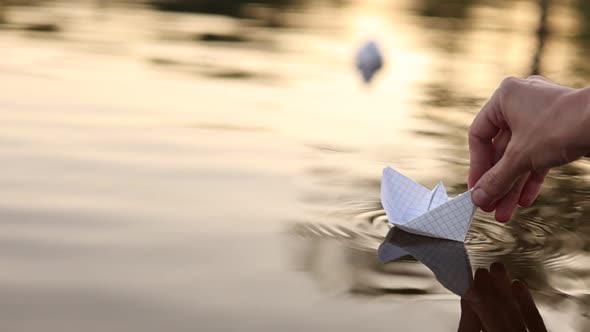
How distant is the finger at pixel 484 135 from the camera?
2701 millimetres

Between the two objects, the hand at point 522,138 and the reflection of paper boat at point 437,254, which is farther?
the reflection of paper boat at point 437,254

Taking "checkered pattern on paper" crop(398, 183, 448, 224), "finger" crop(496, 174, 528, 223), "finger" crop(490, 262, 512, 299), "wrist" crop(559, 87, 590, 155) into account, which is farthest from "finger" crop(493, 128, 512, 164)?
"checkered pattern on paper" crop(398, 183, 448, 224)

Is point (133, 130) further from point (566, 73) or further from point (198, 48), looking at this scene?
point (566, 73)

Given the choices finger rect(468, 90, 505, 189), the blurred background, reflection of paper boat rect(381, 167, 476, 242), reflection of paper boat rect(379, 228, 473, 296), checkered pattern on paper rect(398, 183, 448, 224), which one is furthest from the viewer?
checkered pattern on paper rect(398, 183, 448, 224)

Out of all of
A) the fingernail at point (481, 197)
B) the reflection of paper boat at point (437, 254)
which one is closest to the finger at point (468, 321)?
the reflection of paper boat at point (437, 254)

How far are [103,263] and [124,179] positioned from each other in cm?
108

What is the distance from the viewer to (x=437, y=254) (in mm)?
3562

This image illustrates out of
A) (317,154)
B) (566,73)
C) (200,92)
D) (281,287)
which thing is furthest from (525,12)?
(281,287)

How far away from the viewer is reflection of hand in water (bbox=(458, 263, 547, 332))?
2.96 m

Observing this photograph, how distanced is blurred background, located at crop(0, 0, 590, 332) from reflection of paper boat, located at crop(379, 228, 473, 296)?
5cm

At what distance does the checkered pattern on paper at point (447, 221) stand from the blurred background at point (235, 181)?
11 cm

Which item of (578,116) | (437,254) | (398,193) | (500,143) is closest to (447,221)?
(437,254)

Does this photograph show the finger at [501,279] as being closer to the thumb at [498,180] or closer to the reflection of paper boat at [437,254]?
the reflection of paper boat at [437,254]

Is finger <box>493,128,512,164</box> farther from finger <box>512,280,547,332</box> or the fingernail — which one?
finger <box>512,280,547,332</box>
